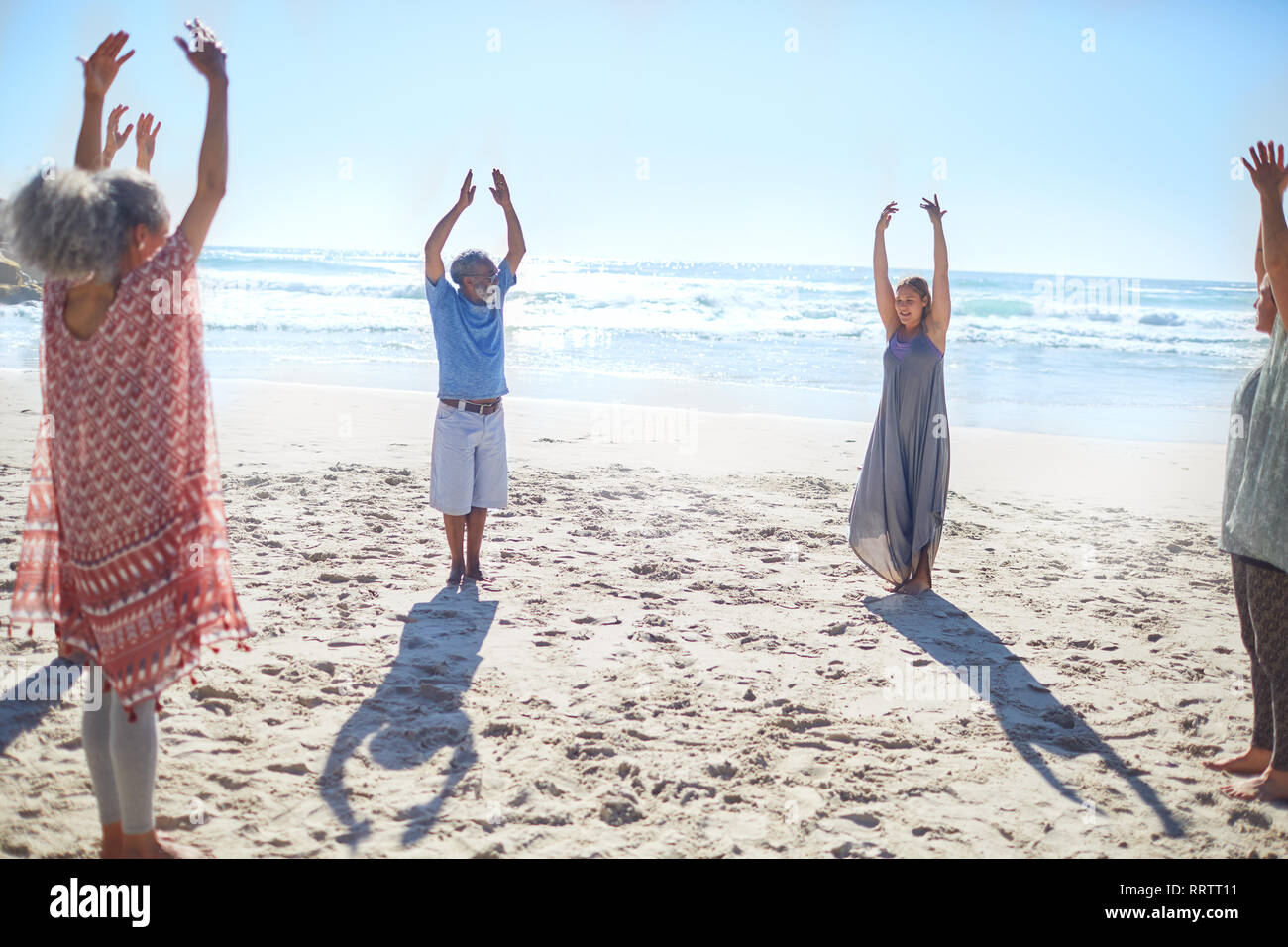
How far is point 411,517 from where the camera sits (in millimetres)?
6207

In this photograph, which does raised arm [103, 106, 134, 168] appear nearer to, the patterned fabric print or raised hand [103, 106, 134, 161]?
raised hand [103, 106, 134, 161]

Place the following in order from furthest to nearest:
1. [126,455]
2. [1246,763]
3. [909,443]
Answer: [909,443]
[1246,763]
[126,455]

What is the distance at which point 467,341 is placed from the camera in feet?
15.4

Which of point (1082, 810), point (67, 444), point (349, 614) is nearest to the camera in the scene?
point (67, 444)

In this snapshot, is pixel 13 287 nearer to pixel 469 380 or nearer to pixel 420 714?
pixel 469 380

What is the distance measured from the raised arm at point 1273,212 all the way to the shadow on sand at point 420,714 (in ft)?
9.26

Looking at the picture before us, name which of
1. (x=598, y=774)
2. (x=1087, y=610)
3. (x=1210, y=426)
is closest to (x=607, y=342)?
(x=1210, y=426)

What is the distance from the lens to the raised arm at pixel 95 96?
8.13 ft

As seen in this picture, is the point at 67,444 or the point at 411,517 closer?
the point at 67,444

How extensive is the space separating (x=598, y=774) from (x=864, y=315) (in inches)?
1030

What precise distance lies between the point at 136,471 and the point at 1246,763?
351cm

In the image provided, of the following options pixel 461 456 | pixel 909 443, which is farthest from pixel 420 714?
pixel 909 443

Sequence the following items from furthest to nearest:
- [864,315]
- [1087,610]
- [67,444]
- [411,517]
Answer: [864,315] < [411,517] < [1087,610] < [67,444]
